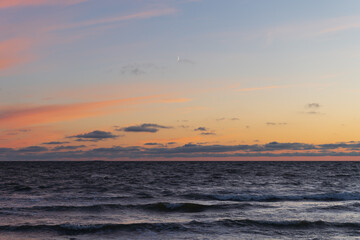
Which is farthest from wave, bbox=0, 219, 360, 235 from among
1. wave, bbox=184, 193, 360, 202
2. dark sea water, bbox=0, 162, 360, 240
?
wave, bbox=184, 193, 360, 202

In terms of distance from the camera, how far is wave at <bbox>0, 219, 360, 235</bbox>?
22.8 meters

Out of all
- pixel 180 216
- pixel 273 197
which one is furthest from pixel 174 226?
pixel 273 197

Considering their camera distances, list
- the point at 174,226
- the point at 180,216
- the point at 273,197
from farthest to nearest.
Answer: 1. the point at 273,197
2. the point at 180,216
3. the point at 174,226

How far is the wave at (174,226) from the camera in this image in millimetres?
22781

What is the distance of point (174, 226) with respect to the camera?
78.9ft

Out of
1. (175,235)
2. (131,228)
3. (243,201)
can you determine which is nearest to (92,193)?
(243,201)

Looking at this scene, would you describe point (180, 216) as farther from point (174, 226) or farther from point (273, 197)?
point (273, 197)

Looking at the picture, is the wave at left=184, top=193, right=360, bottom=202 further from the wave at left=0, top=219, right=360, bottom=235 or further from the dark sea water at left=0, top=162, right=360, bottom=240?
the wave at left=0, top=219, right=360, bottom=235

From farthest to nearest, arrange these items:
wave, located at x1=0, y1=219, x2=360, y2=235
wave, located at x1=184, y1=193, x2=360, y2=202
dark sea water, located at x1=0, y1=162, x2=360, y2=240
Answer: wave, located at x1=184, y1=193, x2=360, y2=202
wave, located at x1=0, y1=219, x2=360, y2=235
dark sea water, located at x1=0, y1=162, x2=360, y2=240

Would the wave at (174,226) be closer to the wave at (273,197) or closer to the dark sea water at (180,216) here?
the dark sea water at (180,216)

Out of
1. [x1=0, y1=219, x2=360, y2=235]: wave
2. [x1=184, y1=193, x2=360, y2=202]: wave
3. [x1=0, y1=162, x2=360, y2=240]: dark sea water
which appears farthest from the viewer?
[x1=184, y1=193, x2=360, y2=202]: wave

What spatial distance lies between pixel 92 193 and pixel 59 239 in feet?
71.8

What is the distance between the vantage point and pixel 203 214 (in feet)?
95.0

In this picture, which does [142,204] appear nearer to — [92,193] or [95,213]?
[95,213]
